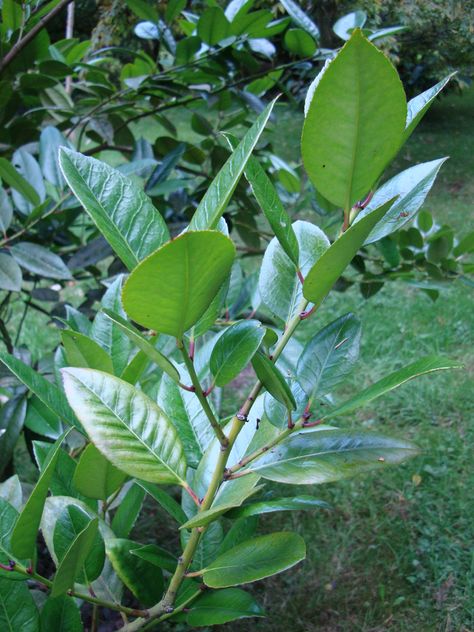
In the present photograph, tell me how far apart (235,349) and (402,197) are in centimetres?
18

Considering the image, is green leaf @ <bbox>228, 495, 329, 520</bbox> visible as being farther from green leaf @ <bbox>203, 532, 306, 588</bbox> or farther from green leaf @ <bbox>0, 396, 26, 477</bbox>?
green leaf @ <bbox>0, 396, 26, 477</bbox>

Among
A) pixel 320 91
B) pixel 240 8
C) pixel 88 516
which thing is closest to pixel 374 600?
pixel 88 516

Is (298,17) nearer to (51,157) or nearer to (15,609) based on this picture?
(51,157)

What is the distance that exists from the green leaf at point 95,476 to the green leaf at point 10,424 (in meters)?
0.37

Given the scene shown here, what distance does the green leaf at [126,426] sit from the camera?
463mm

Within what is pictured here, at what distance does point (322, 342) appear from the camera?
545 millimetres

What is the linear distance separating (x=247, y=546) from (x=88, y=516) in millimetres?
142

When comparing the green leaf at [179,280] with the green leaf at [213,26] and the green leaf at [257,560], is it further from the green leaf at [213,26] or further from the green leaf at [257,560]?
the green leaf at [213,26]

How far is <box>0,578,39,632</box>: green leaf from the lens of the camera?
551 mm

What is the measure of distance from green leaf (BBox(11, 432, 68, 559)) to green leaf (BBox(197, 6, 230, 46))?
928 mm

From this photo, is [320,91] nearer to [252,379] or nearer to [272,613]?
[272,613]

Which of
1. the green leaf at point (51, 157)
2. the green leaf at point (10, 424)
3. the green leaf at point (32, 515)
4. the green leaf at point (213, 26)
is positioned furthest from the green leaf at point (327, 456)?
the green leaf at point (213, 26)

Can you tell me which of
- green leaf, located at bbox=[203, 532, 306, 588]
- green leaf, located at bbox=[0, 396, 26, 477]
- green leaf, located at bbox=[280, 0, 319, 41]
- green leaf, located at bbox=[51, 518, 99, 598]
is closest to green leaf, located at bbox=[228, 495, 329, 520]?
green leaf, located at bbox=[203, 532, 306, 588]

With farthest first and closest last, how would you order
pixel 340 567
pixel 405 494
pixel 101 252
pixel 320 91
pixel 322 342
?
pixel 405 494
pixel 340 567
pixel 101 252
pixel 322 342
pixel 320 91
